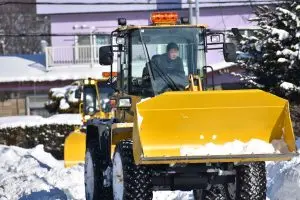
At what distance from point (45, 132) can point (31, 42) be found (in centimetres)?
4807

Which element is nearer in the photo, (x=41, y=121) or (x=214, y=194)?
(x=214, y=194)

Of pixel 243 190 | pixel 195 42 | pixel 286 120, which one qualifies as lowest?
pixel 243 190

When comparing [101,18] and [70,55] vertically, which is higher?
[101,18]

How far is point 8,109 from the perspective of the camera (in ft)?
123

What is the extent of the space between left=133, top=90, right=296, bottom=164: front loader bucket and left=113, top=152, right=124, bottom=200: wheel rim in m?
0.65

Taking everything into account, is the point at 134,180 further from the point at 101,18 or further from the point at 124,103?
the point at 101,18

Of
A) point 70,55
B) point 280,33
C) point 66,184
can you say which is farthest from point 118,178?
point 70,55

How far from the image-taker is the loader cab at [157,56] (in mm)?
9688

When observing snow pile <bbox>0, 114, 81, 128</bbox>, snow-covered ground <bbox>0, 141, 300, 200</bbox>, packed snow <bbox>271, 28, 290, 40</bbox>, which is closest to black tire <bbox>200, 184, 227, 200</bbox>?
snow-covered ground <bbox>0, 141, 300, 200</bbox>

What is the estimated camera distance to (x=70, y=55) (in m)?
36.7

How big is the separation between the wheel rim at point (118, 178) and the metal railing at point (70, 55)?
2696 centimetres

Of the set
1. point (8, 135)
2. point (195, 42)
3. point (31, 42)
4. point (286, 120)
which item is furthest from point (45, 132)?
point (31, 42)

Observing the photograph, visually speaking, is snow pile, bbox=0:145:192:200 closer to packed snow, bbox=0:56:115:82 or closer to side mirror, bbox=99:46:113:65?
side mirror, bbox=99:46:113:65

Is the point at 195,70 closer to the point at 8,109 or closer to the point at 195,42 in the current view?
the point at 195,42
